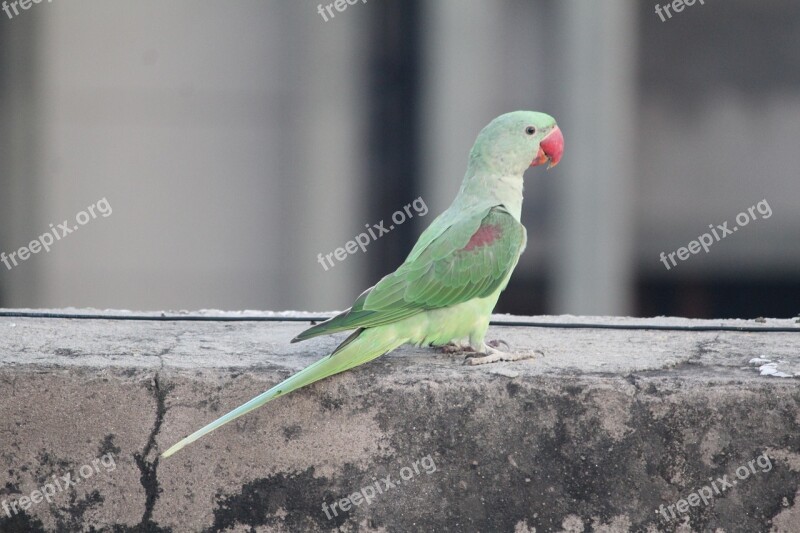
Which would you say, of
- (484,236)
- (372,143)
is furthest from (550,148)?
(372,143)

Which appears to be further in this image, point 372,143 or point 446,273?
point 372,143

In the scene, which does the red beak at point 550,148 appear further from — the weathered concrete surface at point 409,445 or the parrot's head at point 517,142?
the weathered concrete surface at point 409,445

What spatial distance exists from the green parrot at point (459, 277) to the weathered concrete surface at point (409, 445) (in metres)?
0.09

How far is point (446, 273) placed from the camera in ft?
9.01

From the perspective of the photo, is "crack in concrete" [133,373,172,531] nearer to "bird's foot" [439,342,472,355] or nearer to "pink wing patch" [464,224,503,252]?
"bird's foot" [439,342,472,355]

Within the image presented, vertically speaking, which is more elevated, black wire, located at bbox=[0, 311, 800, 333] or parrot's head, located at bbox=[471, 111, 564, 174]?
parrot's head, located at bbox=[471, 111, 564, 174]

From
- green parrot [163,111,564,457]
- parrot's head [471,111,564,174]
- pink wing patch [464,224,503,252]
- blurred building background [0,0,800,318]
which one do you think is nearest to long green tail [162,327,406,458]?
green parrot [163,111,564,457]

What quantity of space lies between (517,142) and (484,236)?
33cm

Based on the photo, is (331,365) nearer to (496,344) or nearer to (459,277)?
(459,277)

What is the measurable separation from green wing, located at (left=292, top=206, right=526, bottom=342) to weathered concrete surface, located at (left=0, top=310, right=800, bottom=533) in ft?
0.45

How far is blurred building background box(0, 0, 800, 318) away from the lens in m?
6.53

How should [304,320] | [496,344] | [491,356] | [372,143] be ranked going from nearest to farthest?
1. [491,356]
2. [496,344]
3. [304,320]
4. [372,143]

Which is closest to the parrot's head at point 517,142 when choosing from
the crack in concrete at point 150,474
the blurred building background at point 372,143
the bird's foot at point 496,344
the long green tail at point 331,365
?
the bird's foot at point 496,344

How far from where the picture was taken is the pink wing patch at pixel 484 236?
9.21 feet
